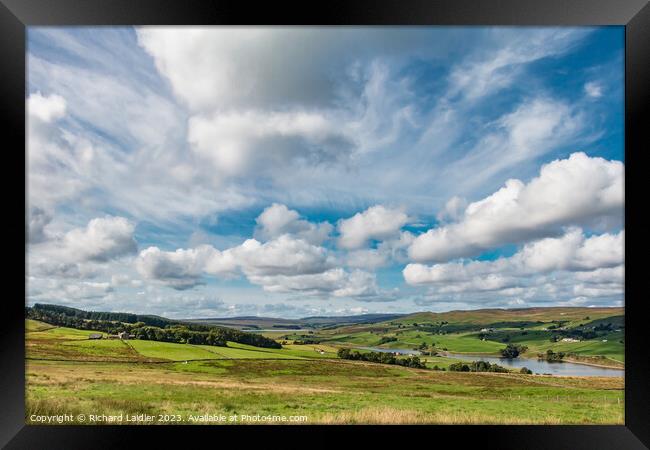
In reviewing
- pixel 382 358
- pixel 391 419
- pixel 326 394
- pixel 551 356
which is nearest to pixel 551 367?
pixel 551 356

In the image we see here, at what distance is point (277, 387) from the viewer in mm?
6848

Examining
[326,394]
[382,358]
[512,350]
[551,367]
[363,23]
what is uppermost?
[363,23]

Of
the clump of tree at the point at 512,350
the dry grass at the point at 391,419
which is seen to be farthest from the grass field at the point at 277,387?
the clump of tree at the point at 512,350

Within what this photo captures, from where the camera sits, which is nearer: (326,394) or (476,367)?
(326,394)

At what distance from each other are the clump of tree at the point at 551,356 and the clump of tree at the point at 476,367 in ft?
8.04

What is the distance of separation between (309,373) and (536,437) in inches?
253

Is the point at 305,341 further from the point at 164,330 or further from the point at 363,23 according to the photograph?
the point at 363,23

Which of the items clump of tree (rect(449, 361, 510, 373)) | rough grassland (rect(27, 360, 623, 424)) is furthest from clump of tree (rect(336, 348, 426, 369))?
clump of tree (rect(449, 361, 510, 373))

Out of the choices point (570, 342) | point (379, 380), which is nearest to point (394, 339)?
point (379, 380)

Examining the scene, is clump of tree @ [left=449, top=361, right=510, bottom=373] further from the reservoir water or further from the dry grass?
the dry grass

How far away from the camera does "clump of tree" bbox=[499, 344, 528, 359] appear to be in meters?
12.3

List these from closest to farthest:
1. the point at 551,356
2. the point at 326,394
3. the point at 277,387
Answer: the point at 326,394 < the point at 277,387 < the point at 551,356

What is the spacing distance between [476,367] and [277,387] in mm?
6520

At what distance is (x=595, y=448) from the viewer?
11.7ft
